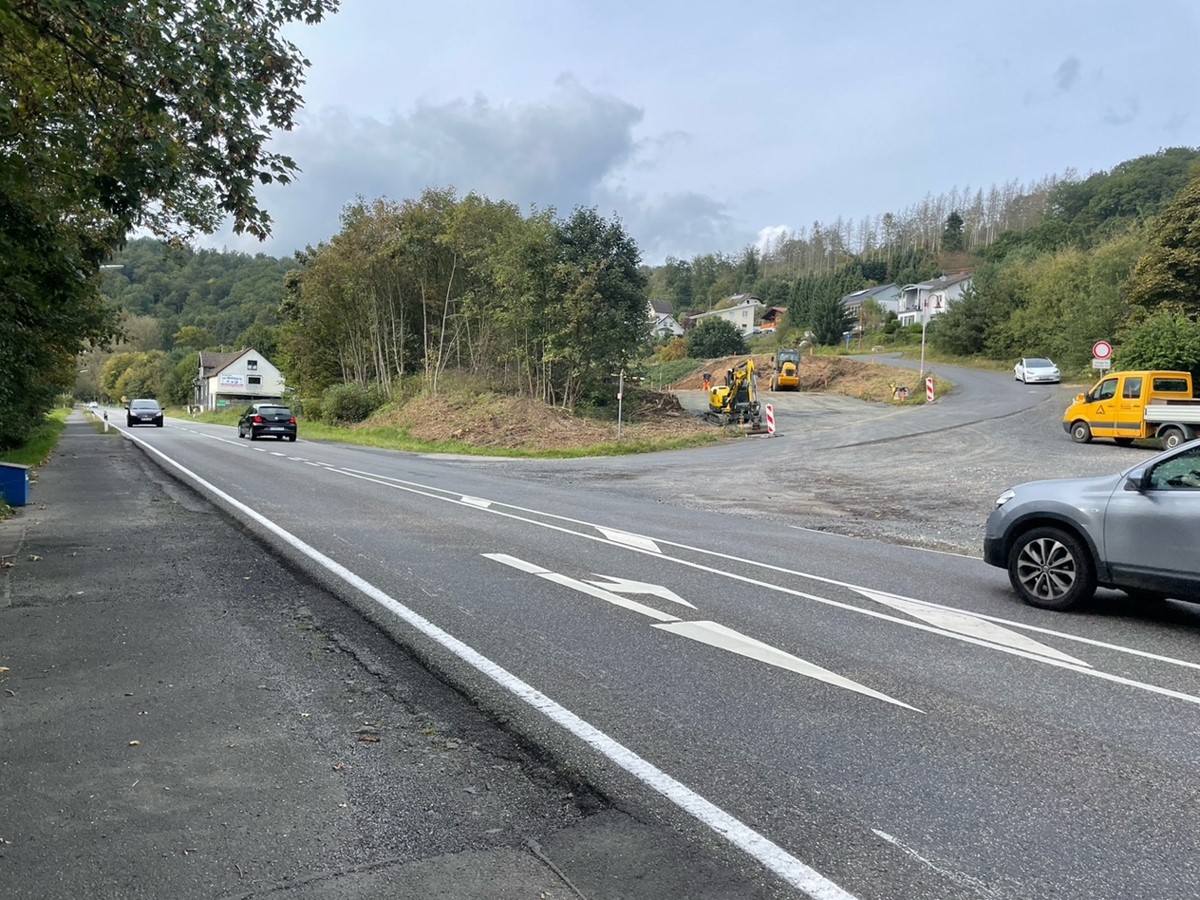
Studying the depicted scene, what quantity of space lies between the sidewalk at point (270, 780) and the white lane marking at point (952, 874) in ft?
2.35

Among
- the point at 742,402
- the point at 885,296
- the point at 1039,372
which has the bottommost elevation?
the point at 742,402

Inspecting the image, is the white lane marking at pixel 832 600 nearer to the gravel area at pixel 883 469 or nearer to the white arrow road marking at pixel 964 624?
the white arrow road marking at pixel 964 624

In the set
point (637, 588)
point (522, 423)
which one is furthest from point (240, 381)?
point (637, 588)

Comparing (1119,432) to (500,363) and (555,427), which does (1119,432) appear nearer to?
(555,427)

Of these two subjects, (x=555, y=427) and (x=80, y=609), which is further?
(x=555, y=427)

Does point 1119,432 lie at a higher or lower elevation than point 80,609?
higher

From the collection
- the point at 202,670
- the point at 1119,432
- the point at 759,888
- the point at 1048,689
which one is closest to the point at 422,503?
the point at 202,670

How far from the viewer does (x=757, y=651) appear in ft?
19.5

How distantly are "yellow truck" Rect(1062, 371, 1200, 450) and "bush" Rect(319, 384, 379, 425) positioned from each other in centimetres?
3264

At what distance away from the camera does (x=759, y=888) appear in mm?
2980

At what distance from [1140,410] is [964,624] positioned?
20.7 meters

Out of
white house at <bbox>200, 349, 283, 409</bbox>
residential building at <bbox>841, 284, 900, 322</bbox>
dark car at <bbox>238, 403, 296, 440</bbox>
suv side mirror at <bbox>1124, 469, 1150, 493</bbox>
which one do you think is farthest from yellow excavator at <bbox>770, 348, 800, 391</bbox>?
white house at <bbox>200, 349, 283, 409</bbox>

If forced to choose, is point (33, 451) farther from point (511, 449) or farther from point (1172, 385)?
point (1172, 385)

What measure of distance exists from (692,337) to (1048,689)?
3115 inches
